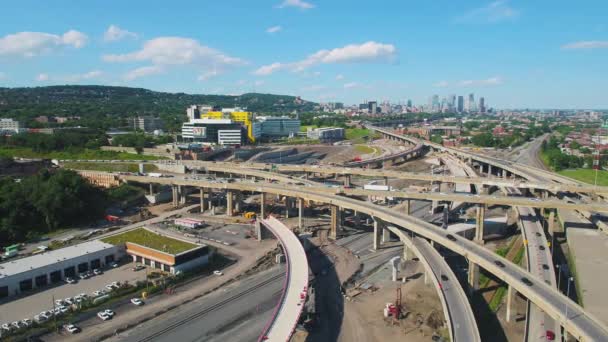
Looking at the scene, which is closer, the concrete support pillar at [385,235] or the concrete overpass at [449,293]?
the concrete overpass at [449,293]

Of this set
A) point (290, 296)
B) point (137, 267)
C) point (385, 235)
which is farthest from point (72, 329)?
point (385, 235)

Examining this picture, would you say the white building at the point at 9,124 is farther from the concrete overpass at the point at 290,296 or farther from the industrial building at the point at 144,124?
the concrete overpass at the point at 290,296

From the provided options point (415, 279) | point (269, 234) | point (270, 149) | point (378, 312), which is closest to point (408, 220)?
point (415, 279)

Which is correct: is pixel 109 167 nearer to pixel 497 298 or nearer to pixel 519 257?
pixel 519 257

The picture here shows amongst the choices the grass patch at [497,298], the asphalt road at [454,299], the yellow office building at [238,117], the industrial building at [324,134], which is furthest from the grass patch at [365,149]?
the grass patch at [497,298]

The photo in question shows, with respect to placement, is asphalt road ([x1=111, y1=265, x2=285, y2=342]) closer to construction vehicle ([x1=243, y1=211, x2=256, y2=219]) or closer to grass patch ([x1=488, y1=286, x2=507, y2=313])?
grass patch ([x1=488, y1=286, x2=507, y2=313])
